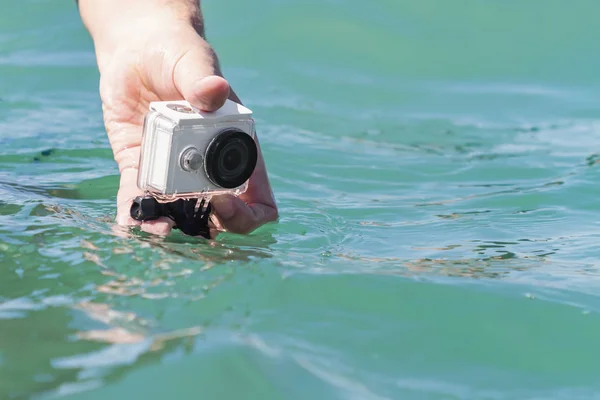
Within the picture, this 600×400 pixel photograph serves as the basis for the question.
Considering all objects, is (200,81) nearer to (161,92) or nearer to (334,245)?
(161,92)

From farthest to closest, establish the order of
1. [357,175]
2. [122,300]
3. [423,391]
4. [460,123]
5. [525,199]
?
1. [460,123]
2. [357,175]
3. [525,199]
4. [122,300]
5. [423,391]

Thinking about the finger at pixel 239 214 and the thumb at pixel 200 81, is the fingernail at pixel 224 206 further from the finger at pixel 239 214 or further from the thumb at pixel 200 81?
the thumb at pixel 200 81

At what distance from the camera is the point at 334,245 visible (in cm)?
299

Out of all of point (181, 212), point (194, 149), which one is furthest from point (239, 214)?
point (194, 149)

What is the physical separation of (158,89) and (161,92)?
0.08ft

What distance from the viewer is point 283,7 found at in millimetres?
7316

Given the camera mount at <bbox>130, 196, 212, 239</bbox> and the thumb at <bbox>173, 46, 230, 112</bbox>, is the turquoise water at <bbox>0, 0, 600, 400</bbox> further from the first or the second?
the thumb at <bbox>173, 46, 230, 112</bbox>

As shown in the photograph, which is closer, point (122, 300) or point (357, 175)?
point (122, 300)

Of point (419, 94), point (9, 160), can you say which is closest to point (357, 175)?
point (9, 160)

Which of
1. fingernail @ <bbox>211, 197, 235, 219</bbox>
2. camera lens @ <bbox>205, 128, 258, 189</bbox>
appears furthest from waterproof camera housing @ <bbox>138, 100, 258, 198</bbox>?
fingernail @ <bbox>211, 197, 235, 219</bbox>

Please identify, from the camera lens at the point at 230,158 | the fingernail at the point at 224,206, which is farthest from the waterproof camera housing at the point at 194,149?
the fingernail at the point at 224,206

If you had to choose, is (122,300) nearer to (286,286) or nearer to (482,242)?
(286,286)

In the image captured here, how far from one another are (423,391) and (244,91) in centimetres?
438

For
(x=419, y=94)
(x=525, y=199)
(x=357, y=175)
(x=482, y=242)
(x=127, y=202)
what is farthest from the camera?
(x=419, y=94)
